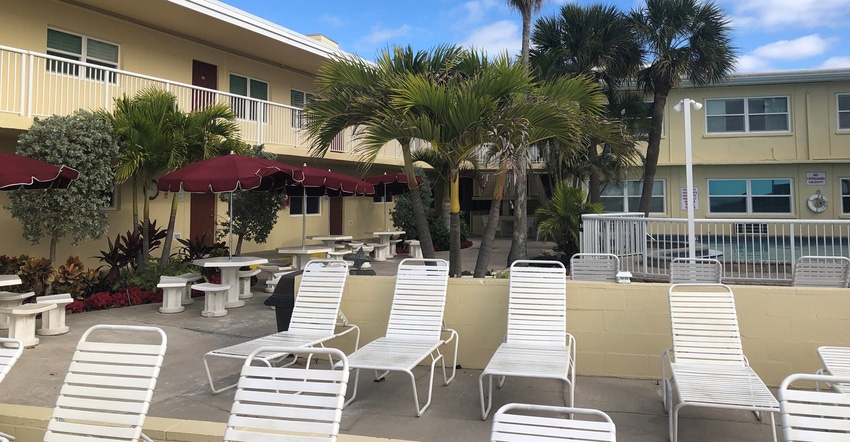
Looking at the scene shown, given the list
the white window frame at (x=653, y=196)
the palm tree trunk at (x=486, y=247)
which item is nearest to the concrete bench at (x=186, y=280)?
the palm tree trunk at (x=486, y=247)

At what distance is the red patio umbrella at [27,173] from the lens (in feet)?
20.5

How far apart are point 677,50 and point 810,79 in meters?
7.61

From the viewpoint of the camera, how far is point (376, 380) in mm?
5438

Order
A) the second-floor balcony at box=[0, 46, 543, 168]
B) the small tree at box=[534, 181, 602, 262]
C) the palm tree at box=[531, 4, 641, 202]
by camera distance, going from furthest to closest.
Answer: the palm tree at box=[531, 4, 641, 202]
the small tree at box=[534, 181, 602, 262]
the second-floor balcony at box=[0, 46, 543, 168]

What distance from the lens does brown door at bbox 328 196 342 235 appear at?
64.3ft

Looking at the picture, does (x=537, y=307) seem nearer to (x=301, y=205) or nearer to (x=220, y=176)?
(x=220, y=176)

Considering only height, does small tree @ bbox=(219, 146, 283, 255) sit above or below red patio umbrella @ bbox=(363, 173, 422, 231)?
below

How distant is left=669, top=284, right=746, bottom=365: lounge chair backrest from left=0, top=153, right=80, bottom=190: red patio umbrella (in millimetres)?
7310

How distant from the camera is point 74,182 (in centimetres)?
848

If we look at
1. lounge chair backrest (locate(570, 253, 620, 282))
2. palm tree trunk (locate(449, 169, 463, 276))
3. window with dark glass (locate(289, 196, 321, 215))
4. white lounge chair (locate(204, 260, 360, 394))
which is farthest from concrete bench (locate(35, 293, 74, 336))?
window with dark glass (locate(289, 196, 321, 215))

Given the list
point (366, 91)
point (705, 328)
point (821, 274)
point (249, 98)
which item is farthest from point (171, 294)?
point (821, 274)

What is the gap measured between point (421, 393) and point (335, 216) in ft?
49.8

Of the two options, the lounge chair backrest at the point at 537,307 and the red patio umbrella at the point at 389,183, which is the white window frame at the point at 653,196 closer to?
the red patio umbrella at the point at 389,183

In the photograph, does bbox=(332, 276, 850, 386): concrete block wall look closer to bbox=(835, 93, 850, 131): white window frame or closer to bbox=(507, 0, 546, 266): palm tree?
bbox=(507, 0, 546, 266): palm tree
